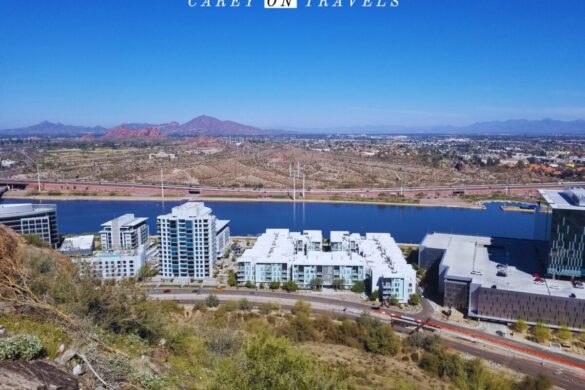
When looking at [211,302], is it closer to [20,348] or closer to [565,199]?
[20,348]

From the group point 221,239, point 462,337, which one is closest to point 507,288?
point 462,337

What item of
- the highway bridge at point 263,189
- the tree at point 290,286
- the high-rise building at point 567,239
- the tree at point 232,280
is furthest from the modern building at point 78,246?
the highway bridge at point 263,189

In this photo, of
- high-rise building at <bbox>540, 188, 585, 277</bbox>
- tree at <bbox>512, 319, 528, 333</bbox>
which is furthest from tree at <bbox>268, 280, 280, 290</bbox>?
high-rise building at <bbox>540, 188, 585, 277</bbox>

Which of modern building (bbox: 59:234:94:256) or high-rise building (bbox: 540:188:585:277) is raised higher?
high-rise building (bbox: 540:188:585:277)

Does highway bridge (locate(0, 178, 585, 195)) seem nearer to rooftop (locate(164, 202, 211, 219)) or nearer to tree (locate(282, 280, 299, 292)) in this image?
rooftop (locate(164, 202, 211, 219))

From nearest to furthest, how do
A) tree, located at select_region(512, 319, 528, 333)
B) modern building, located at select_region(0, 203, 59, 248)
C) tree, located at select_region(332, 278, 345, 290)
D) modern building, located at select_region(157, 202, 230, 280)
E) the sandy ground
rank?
tree, located at select_region(512, 319, 528, 333)
tree, located at select_region(332, 278, 345, 290)
modern building, located at select_region(157, 202, 230, 280)
modern building, located at select_region(0, 203, 59, 248)
the sandy ground

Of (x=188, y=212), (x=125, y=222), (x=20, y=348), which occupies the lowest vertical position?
(x=125, y=222)
